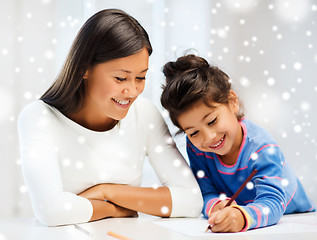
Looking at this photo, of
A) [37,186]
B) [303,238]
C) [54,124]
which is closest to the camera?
[303,238]

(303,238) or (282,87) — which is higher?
(282,87)

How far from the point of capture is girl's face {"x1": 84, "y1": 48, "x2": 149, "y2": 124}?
1.03 metres

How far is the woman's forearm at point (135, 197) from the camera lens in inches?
42.6

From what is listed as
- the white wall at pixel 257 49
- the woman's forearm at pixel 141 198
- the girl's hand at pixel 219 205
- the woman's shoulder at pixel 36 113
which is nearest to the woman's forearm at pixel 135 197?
the woman's forearm at pixel 141 198

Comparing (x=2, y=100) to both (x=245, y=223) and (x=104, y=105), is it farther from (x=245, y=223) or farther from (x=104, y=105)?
(x=245, y=223)

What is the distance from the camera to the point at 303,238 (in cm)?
86

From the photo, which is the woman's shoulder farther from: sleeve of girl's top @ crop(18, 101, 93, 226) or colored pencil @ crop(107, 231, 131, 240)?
colored pencil @ crop(107, 231, 131, 240)

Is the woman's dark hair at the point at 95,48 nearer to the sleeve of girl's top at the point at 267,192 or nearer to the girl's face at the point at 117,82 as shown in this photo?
the girl's face at the point at 117,82

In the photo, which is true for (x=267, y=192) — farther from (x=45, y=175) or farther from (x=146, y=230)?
A: (x=45, y=175)

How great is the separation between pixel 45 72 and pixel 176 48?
0.50m

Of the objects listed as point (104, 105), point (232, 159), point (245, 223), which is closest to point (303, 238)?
point (245, 223)

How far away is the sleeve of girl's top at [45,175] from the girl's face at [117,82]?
0.14 m

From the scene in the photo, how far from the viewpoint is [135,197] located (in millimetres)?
1089

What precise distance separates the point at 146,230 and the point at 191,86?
381mm
